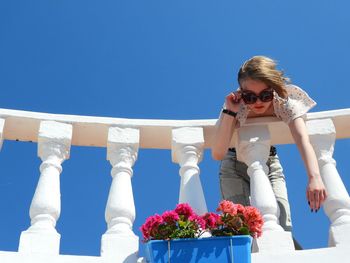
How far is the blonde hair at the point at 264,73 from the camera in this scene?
134 inches

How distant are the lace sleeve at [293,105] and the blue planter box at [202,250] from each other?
4.11 ft

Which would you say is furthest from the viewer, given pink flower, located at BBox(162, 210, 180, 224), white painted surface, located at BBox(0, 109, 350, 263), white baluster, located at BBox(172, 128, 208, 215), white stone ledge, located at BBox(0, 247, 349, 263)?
white baluster, located at BBox(172, 128, 208, 215)

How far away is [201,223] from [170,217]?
17 centimetres

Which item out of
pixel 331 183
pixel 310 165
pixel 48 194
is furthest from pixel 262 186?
pixel 48 194

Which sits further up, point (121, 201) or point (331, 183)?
point (331, 183)

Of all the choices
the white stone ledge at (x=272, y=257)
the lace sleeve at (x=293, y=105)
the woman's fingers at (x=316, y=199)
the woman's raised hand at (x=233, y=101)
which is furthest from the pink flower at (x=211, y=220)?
the lace sleeve at (x=293, y=105)

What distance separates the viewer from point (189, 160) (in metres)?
3.48

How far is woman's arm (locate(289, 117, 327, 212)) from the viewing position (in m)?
2.98

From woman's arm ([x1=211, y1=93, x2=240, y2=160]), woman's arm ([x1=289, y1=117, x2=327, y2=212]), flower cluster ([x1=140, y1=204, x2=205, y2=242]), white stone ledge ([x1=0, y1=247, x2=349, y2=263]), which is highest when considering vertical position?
woman's arm ([x1=211, y1=93, x2=240, y2=160])

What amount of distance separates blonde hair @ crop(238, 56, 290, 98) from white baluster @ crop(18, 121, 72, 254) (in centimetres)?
132

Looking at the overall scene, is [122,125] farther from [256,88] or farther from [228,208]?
[228,208]

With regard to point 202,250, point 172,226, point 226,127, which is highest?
point 226,127

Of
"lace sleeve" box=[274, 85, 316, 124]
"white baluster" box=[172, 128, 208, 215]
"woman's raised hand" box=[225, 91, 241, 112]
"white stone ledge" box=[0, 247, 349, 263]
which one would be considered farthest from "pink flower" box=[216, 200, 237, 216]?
"lace sleeve" box=[274, 85, 316, 124]

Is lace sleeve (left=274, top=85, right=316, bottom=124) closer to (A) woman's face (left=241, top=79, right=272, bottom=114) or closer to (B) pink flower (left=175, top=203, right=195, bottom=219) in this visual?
(A) woman's face (left=241, top=79, right=272, bottom=114)
